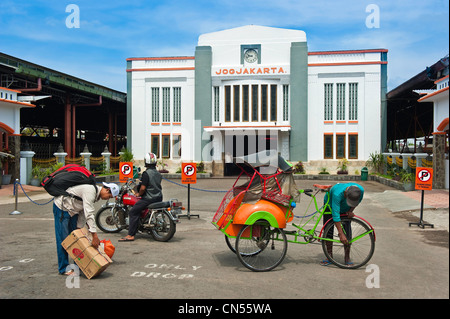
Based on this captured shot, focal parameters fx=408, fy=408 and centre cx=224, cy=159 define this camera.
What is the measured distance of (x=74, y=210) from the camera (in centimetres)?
599

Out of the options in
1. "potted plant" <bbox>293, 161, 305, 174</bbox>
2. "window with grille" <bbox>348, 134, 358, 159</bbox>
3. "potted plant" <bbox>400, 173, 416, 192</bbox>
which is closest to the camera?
"potted plant" <bbox>400, 173, 416, 192</bbox>

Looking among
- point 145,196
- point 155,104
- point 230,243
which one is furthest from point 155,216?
point 155,104

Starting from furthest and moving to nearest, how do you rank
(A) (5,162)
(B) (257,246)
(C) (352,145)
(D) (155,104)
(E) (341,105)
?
(D) (155,104) < (E) (341,105) < (C) (352,145) < (A) (5,162) < (B) (257,246)

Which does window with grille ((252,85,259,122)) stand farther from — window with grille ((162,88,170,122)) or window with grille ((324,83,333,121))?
window with grille ((162,88,170,122))

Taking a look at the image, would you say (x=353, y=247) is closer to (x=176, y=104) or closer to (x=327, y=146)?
(x=327, y=146)

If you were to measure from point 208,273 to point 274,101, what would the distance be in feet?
85.0

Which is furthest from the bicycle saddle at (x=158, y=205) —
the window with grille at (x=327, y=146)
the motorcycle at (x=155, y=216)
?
the window with grille at (x=327, y=146)

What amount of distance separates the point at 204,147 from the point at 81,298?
2682 cm

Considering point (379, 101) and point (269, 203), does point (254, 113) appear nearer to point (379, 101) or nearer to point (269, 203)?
point (379, 101)

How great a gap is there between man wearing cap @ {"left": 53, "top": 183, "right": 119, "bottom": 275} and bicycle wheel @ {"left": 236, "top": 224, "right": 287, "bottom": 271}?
214cm

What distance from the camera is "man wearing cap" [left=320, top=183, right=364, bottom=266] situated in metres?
5.97

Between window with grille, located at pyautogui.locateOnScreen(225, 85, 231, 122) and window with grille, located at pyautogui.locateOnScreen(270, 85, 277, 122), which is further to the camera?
window with grille, located at pyautogui.locateOnScreen(225, 85, 231, 122)

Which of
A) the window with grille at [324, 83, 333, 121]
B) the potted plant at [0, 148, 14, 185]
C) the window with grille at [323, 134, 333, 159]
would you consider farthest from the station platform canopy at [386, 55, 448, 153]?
the potted plant at [0, 148, 14, 185]

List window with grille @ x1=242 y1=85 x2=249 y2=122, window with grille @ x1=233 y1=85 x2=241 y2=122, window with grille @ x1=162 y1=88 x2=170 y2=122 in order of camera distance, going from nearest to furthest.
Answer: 1. window with grille @ x1=242 y1=85 x2=249 y2=122
2. window with grille @ x1=233 y1=85 x2=241 y2=122
3. window with grille @ x1=162 y1=88 x2=170 y2=122
